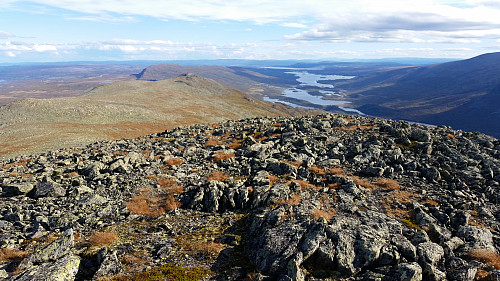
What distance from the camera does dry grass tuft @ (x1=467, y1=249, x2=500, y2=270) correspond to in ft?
51.2

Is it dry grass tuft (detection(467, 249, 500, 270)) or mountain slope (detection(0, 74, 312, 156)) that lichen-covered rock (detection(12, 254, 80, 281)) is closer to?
dry grass tuft (detection(467, 249, 500, 270))

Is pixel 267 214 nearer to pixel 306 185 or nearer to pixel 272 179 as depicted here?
pixel 306 185

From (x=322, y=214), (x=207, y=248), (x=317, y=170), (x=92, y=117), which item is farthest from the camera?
(x=92, y=117)

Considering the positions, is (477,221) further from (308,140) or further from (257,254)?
(308,140)

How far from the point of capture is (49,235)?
18312 millimetres

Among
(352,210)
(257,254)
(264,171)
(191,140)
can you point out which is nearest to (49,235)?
(257,254)

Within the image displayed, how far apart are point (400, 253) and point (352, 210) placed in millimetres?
5508

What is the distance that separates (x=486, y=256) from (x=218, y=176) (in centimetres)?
2267

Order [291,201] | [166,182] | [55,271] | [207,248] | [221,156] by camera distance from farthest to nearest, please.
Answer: [221,156]
[166,182]
[291,201]
[207,248]
[55,271]

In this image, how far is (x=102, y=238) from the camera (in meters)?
17.5

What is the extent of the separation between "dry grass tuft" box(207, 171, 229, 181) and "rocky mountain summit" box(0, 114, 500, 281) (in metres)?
0.25

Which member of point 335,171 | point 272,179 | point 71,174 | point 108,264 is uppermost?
point 335,171

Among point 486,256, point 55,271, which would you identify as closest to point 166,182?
point 55,271

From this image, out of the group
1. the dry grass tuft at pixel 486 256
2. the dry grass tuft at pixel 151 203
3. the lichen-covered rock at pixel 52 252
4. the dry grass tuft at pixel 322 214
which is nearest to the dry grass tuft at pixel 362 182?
the dry grass tuft at pixel 322 214
